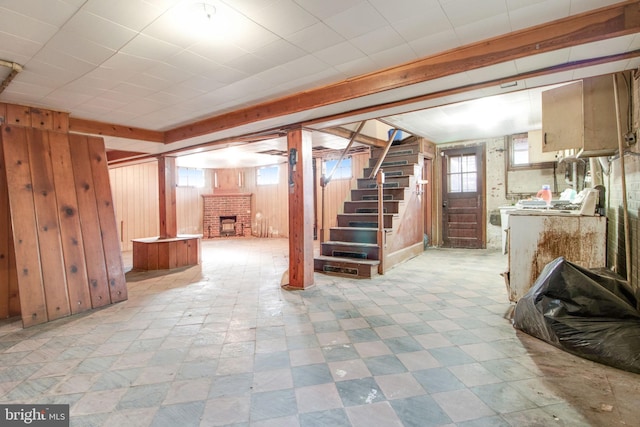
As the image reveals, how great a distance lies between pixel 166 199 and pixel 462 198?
616 centimetres

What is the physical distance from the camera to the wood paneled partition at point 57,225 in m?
3.03

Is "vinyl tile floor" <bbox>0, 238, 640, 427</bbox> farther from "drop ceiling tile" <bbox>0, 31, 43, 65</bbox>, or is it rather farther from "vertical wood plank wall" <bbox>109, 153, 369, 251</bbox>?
"vertical wood plank wall" <bbox>109, 153, 369, 251</bbox>

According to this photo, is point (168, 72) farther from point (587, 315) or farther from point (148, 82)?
point (587, 315)

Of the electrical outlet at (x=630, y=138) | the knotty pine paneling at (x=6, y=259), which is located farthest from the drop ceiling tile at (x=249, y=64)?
the electrical outlet at (x=630, y=138)

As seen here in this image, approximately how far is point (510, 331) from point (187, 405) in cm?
253

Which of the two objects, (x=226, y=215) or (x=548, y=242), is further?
(x=226, y=215)

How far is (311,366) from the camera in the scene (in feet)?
6.84

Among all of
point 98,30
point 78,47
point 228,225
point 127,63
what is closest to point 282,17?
point 98,30

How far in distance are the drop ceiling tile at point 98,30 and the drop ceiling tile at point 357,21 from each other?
4.34ft

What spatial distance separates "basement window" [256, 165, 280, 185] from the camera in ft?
32.1

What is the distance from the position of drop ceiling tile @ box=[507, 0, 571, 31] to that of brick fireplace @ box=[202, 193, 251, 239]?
902 cm

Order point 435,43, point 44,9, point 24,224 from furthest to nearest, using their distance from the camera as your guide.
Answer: point 24,224
point 435,43
point 44,9

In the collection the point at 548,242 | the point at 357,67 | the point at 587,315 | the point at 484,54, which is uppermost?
the point at 357,67

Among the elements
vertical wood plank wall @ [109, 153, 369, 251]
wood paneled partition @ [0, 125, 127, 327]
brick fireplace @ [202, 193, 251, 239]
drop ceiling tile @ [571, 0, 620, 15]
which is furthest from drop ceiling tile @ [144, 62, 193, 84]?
brick fireplace @ [202, 193, 251, 239]
